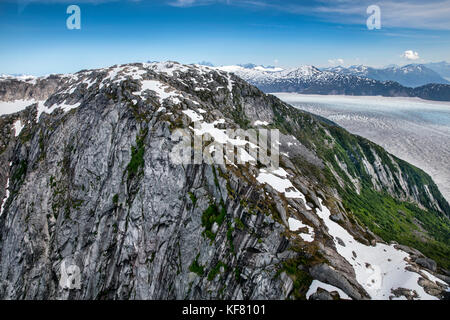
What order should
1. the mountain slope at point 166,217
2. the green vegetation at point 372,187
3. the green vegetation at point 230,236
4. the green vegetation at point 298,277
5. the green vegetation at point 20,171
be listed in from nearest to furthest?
the green vegetation at point 298,277 < the mountain slope at point 166,217 < the green vegetation at point 230,236 < the green vegetation at point 372,187 < the green vegetation at point 20,171

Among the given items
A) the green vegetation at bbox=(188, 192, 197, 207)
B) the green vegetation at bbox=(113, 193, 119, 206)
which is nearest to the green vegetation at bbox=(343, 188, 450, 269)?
the green vegetation at bbox=(188, 192, 197, 207)

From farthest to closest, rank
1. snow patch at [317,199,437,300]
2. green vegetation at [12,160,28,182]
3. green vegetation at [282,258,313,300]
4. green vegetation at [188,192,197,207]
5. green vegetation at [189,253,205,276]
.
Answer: green vegetation at [12,160,28,182], green vegetation at [188,192,197,207], green vegetation at [189,253,205,276], snow patch at [317,199,437,300], green vegetation at [282,258,313,300]

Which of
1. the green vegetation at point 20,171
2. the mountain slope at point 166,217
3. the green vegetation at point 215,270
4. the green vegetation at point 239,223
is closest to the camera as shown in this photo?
the mountain slope at point 166,217

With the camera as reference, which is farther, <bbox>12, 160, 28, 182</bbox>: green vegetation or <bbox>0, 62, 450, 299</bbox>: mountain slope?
<bbox>12, 160, 28, 182</bbox>: green vegetation

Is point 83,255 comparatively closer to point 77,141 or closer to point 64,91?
point 77,141

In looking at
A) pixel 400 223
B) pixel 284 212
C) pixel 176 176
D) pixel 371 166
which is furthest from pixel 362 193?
pixel 176 176

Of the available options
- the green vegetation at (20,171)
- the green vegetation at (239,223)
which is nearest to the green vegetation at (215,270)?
the green vegetation at (239,223)

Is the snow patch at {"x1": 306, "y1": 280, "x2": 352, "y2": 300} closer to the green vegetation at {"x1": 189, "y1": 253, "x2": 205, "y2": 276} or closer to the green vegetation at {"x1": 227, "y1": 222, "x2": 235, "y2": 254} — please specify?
the green vegetation at {"x1": 227, "y1": 222, "x2": 235, "y2": 254}

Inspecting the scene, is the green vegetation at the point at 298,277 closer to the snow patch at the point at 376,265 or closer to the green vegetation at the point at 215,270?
the snow patch at the point at 376,265

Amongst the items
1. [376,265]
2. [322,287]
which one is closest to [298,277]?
[322,287]

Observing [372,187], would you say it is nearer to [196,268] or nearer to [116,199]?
[196,268]
